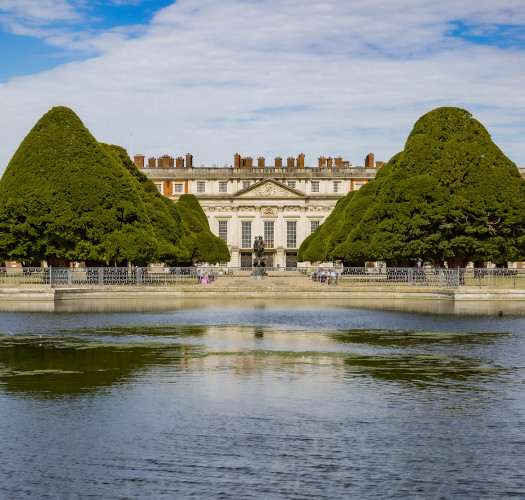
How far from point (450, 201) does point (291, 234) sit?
6125 centimetres

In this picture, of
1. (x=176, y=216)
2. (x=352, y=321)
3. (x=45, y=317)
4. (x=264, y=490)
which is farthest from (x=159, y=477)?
(x=176, y=216)

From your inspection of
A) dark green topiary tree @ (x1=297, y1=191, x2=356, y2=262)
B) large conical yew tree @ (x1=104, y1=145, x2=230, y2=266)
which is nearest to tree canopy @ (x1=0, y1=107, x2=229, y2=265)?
large conical yew tree @ (x1=104, y1=145, x2=230, y2=266)

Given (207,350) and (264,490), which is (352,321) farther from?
(264,490)

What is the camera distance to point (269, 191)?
102 meters

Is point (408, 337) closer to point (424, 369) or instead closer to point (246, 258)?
point (424, 369)

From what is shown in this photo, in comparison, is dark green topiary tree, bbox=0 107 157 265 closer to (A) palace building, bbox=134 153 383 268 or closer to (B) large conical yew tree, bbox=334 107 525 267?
(B) large conical yew tree, bbox=334 107 525 267

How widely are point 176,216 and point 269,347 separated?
3811 cm

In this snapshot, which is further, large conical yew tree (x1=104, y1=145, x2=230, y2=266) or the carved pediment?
the carved pediment

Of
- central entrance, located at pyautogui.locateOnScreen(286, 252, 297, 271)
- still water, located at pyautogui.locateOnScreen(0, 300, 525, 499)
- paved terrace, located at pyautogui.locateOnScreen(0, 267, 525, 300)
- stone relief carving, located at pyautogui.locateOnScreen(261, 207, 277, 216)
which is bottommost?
still water, located at pyautogui.locateOnScreen(0, 300, 525, 499)

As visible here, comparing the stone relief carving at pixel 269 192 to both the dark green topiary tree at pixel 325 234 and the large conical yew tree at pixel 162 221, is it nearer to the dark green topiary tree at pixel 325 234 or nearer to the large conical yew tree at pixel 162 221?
the dark green topiary tree at pixel 325 234

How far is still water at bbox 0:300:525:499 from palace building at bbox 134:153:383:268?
82.2 metres

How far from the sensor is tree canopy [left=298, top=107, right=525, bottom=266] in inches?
1655

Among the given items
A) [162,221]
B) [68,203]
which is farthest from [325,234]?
[68,203]

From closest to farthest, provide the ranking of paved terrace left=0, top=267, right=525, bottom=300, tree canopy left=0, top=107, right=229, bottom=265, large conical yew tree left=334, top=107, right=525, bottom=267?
paved terrace left=0, top=267, right=525, bottom=300 → tree canopy left=0, top=107, right=229, bottom=265 → large conical yew tree left=334, top=107, right=525, bottom=267
